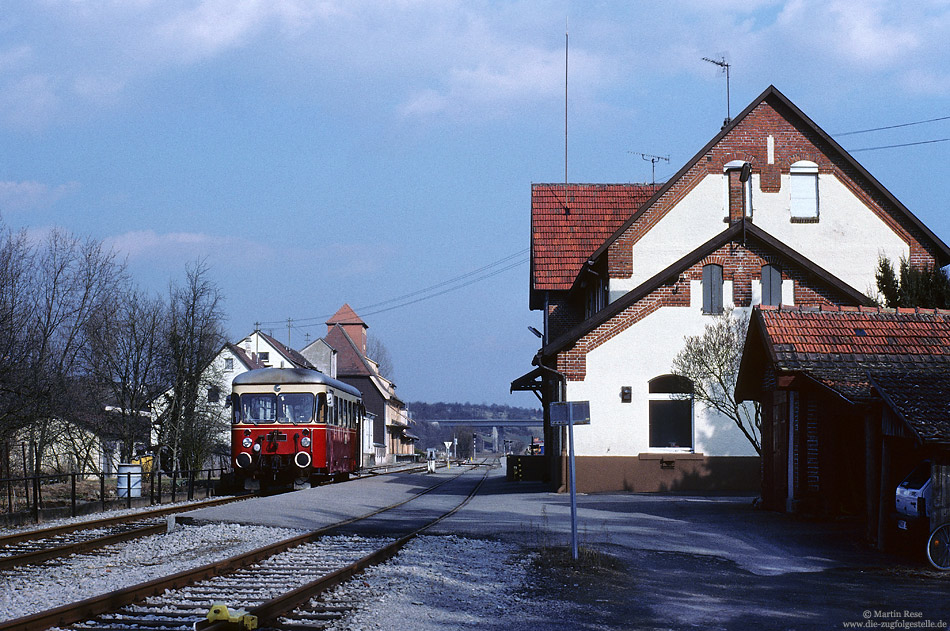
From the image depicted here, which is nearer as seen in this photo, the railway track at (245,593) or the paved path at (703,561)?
the railway track at (245,593)

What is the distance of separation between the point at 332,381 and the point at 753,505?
509 inches

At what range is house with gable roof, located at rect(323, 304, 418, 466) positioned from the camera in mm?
99438

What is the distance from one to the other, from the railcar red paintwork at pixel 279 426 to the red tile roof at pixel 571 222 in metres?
12.0

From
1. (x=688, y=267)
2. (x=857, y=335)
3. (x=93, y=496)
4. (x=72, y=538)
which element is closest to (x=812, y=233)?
(x=688, y=267)

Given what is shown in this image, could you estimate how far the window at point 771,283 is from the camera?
27953mm

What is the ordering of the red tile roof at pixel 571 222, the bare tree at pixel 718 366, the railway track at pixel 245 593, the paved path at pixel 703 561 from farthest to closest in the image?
1. the red tile roof at pixel 571 222
2. the bare tree at pixel 718 366
3. the paved path at pixel 703 561
4. the railway track at pixel 245 593

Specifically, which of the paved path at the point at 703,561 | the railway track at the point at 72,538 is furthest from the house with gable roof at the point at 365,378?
the railway track at the point at 72,538

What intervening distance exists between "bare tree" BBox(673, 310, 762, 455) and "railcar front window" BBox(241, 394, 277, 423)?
432 inches

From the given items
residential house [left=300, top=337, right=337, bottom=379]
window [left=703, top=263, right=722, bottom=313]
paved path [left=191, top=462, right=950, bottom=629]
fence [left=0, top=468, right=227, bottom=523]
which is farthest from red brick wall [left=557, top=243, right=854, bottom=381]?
residential house [left=300, top=337, right=337, bottom=379]

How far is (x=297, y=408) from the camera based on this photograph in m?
27.6

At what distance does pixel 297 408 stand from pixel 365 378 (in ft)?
239

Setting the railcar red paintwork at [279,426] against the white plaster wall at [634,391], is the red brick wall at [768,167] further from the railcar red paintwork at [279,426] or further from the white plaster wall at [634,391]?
the railcar red paintwork at [279,426]

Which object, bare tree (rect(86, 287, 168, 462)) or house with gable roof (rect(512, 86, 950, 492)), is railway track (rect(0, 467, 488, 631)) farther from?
bare tree (rect(86, 287, 168, 462))

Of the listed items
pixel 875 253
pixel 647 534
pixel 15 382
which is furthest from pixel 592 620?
pixel 875 253
